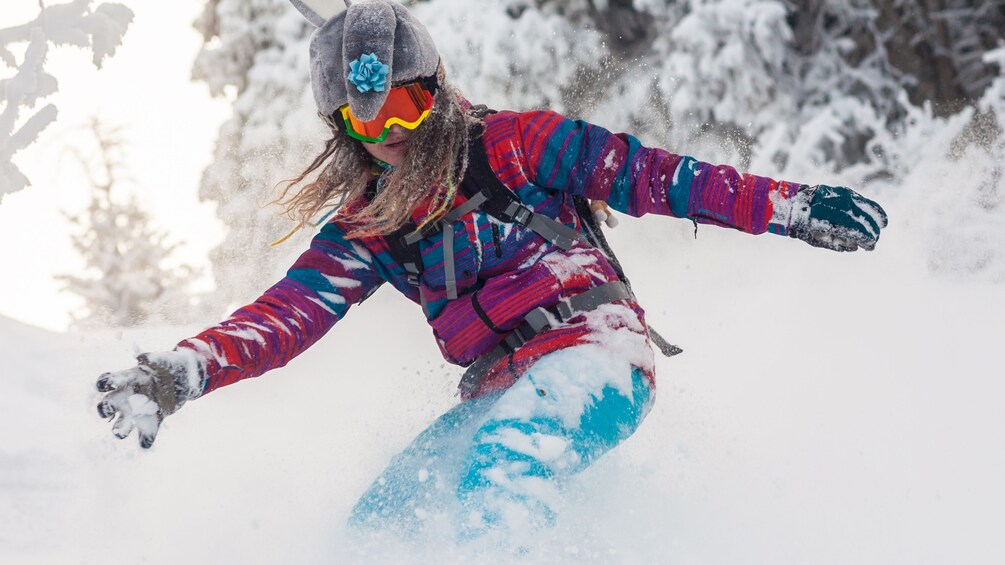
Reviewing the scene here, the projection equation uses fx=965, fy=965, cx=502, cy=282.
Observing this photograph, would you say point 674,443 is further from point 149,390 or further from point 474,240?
point 149,390

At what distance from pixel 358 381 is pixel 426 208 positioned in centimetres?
217

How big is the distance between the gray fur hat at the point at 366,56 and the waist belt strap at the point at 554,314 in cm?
65

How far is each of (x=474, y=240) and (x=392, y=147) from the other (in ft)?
1.07

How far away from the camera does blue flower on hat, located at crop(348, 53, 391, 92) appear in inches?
92.2

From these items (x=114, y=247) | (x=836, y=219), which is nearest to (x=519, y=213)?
(x=836, y=219)

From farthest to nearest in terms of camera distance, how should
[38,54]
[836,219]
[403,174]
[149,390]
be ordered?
[38,54], [403,174], [836,219], [149,390]

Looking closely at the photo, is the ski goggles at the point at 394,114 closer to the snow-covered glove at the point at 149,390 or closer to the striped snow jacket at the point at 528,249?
the striped snow jacket at the point at 528,249

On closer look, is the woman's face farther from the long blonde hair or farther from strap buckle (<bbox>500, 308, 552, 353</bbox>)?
strap buckle (<bbox>500, 308, 552, 353</bbox>)

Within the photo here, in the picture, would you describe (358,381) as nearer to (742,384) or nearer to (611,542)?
(742,384)

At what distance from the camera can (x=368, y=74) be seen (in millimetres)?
2342

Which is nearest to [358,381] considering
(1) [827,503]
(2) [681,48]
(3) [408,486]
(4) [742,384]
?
(4) [742,384]

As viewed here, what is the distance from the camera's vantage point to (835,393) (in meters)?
3.82

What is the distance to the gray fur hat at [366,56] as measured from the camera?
92.8 inches

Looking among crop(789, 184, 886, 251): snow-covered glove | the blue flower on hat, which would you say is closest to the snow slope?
crop(789, 184, 886, 251): snow-covered glove
